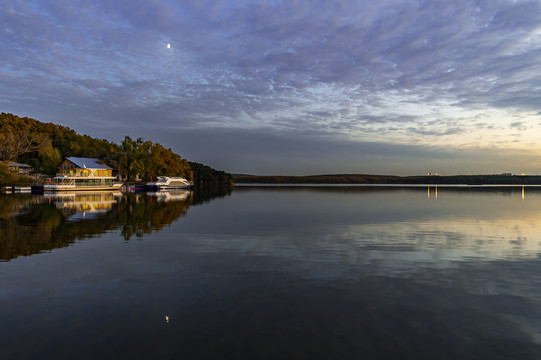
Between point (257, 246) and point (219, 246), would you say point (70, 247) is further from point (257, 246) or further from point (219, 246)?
point (257, 246)

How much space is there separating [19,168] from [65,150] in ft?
74.9

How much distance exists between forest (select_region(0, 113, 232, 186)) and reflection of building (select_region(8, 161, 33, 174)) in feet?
8.95

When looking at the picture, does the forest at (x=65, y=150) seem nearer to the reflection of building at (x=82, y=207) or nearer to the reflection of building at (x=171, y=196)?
the reflection of building at (x=171, y=196)

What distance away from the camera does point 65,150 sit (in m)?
126

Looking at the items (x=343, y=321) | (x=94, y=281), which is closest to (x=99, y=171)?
(x=94, y=281)

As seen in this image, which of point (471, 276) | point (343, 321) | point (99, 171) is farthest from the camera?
point (99, 171)

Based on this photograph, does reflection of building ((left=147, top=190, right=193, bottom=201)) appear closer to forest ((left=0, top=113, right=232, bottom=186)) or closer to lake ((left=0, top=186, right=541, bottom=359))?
forest ((left=0, top=113, right=232, bottom=186))

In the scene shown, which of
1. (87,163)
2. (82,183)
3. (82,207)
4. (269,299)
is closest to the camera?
(269,299)

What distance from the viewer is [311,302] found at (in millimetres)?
9891

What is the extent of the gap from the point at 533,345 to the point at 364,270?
256 inches

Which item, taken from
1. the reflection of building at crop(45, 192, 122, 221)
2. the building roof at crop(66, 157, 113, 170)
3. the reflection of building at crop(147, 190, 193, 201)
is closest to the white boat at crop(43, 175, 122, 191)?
the building roof at crop(66, 157, 113, 170)

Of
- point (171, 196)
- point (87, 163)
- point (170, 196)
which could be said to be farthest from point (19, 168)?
point (171, 196)

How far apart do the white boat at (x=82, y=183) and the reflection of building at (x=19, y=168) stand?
10309 millimetres

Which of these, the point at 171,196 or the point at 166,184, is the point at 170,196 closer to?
the point at 171,196
